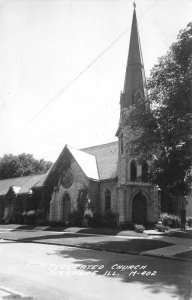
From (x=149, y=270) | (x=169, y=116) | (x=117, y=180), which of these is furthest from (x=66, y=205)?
(x=149, y=270)

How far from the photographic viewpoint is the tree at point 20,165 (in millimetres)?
72375

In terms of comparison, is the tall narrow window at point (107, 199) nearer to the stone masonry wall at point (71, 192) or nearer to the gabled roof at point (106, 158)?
the gabled roof at point (106, 158)

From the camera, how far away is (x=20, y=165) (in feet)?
239

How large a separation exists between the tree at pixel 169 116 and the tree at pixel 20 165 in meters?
51.9

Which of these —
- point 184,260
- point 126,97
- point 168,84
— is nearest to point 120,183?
point 126,97

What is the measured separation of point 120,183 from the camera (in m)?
33.7

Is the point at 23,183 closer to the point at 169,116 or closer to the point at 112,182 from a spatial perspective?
the point at 112,182

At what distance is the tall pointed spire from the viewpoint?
36.0 m

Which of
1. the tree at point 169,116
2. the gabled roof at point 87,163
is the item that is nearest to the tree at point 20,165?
the gabled roof at point 87,163

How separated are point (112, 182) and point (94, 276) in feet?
83.5

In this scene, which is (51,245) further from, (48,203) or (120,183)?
(48,203)

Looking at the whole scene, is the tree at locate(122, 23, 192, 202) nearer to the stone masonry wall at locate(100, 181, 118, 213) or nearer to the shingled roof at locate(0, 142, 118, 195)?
the stone masonry wall at locate(100, 181, 118, 213)

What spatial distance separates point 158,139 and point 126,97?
53.6 ft

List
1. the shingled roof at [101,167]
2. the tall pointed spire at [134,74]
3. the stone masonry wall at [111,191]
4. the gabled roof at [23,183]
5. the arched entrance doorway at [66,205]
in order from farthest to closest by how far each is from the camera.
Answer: the gabled roof at [23,183] < the arched entrance doorway at [66,205] < the shingled roof at [101,167] < the tall pointed spire at [134,74] < the stone masonry wall at [111,191]
